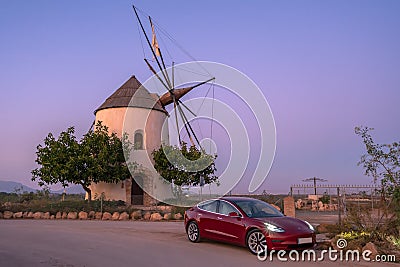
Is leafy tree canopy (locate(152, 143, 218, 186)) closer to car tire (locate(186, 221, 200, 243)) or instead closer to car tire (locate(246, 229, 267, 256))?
car tire (locate(186, 221, 200, 243))

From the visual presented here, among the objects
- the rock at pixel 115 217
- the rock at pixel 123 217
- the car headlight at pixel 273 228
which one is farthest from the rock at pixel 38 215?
the car headlight at pixel 273 228

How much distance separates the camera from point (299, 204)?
111ft

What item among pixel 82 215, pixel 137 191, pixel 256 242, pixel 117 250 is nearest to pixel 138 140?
pixel 137 191

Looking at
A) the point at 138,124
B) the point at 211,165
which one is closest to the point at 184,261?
the point at 211,165

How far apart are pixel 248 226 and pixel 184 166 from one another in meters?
21.7

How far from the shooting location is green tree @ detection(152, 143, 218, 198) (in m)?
32.7

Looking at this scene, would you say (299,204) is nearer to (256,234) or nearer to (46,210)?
(46,210)

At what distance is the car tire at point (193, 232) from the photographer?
1302 centimetres

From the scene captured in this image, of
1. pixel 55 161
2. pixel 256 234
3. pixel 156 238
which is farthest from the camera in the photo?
pixel 55 161

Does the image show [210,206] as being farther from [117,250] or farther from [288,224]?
[117,250]

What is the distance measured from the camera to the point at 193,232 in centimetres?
1318

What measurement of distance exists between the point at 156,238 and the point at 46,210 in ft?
42.1

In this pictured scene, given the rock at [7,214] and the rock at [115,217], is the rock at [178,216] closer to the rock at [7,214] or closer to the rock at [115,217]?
the rock at [115,217]

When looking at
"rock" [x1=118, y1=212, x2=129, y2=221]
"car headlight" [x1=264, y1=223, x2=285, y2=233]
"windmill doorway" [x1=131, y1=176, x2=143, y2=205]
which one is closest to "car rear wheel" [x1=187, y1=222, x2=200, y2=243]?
"car headlight" [x1=264, y1=223, x2=285, y2=233]
